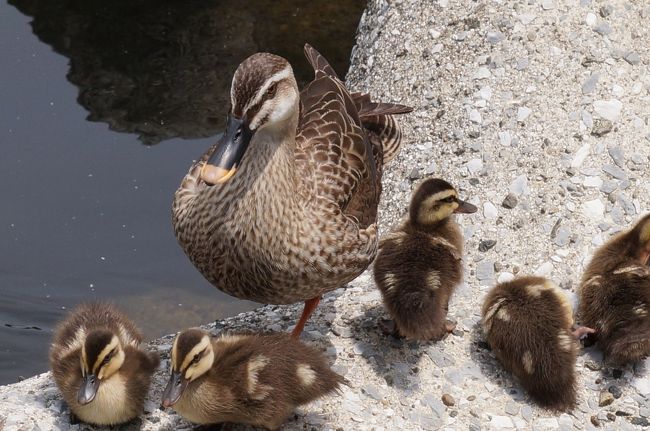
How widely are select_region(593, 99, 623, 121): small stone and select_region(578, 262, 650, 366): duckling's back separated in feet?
4.10

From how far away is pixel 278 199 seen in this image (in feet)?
14.7

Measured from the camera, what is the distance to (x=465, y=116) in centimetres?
604

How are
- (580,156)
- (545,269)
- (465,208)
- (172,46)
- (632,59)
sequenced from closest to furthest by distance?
(465,208)
(545,269)
(580,156)
(632,59)
(172,46)

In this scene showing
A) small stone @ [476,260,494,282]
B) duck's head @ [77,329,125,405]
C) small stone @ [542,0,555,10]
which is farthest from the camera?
small stone @ [542,0,555,10]

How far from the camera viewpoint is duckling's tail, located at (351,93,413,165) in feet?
18.1

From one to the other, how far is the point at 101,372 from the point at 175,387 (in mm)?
307

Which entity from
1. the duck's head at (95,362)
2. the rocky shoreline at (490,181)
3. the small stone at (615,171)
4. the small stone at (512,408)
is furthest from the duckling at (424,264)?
the duck's head at (95,362)

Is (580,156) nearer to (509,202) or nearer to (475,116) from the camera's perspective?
(509,202)

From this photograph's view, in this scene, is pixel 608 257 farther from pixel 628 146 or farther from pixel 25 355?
pixel 25 355

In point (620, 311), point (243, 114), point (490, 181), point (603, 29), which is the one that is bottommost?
point (620, 311)

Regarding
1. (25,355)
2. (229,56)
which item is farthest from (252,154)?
(229,56)

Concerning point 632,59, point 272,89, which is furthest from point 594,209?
point 272,89

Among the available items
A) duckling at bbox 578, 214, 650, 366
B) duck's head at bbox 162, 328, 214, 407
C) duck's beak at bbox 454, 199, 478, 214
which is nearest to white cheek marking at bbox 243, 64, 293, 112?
duck's head at bbox 162, 328, 214, 407

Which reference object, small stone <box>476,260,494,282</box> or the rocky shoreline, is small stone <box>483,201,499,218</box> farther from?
small stone <box>476,260,494,282</box>
